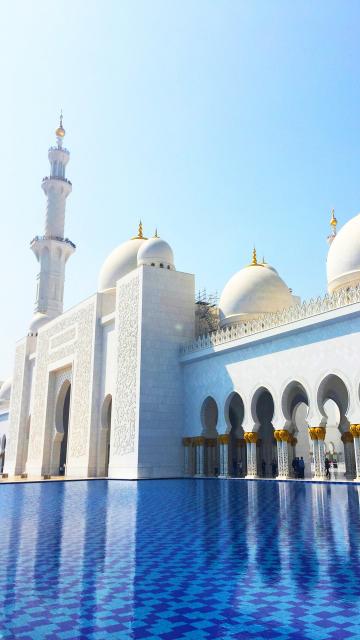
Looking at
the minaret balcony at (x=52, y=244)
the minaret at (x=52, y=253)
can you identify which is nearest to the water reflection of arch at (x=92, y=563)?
the minaret at (x=52, y=253)

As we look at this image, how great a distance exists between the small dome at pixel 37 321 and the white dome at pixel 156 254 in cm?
836

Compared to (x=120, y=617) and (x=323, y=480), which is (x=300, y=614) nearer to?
(x=120, y=617)

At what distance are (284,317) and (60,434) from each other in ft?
35.7

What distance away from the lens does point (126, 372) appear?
14805 mm

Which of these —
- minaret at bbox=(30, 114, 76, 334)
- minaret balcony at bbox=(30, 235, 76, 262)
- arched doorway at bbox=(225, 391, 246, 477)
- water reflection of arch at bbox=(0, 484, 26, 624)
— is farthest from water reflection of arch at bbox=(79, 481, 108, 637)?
minaret balcony at bbox=(30, 235, 76, 262)

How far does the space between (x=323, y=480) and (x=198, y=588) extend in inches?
336

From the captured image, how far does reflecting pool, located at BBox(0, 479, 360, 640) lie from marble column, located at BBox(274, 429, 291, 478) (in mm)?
5863

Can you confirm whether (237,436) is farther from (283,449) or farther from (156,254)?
(156,254)

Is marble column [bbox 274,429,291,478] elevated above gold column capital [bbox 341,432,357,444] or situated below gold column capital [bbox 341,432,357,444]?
below

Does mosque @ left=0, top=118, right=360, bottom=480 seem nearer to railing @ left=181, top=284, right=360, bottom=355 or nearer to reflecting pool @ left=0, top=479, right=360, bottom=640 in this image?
railing @ left=181, top=284, right=360, bottom=355

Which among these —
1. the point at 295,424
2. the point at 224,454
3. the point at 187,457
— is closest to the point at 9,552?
the point at 224,454

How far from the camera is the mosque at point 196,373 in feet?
36.6

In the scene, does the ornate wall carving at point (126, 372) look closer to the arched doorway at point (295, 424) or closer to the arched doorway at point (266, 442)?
the arched doorway at point (266, 442)

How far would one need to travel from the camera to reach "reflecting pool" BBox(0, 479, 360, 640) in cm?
216
